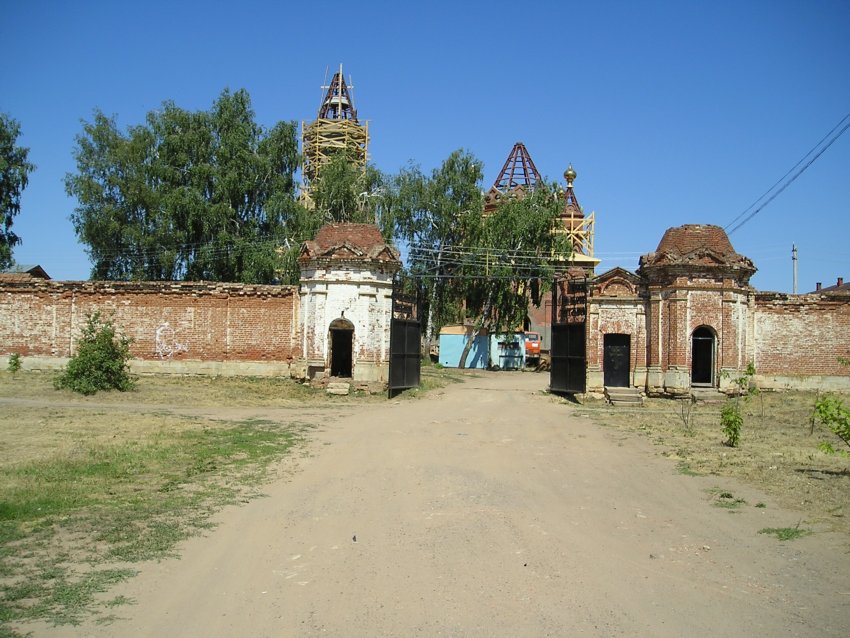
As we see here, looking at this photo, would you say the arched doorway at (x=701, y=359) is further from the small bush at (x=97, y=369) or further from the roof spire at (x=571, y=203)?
the roof spire at (x=571, y=203)

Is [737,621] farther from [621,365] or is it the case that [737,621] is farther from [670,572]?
[621,365]

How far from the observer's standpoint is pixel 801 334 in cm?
2411

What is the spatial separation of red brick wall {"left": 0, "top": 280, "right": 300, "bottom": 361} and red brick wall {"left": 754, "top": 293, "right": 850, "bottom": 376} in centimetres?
1646

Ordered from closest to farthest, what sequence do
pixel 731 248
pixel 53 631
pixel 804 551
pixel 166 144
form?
1. pixel 53 631
2. pixel 804 551
3. pixel 731 248
4. pixel 166 144

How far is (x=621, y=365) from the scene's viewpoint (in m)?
23.8

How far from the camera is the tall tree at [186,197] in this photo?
3841 centimetres

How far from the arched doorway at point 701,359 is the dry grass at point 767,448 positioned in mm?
1808

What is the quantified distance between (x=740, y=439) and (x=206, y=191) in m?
33.0

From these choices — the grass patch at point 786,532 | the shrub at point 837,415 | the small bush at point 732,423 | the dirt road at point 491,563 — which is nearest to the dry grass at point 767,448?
the small bush at point 732,423

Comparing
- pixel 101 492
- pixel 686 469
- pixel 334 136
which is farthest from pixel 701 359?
pixel 334 136

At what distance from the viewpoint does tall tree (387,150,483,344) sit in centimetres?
4275

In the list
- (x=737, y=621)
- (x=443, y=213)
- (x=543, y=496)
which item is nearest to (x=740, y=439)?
(x=543, y=496)

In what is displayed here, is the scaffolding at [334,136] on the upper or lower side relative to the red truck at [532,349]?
upper

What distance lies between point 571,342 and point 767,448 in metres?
10.1
